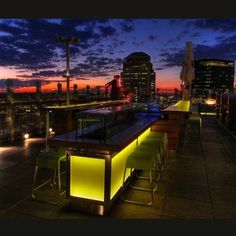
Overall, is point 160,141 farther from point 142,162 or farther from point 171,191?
point 142,162

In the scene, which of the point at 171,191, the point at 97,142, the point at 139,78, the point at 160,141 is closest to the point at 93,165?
the point at 97,142

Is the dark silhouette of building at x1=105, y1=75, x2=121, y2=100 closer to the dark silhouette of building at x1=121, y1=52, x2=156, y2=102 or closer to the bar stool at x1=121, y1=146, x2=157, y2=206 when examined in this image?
the dark silhouette of building at x1=121, y1=52, x2=156, y2=102

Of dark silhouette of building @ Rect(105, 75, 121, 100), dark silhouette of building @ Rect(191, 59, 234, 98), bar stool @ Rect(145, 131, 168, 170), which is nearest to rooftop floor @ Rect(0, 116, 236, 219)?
bar stool @ Rect(145, 131, 168, 170)

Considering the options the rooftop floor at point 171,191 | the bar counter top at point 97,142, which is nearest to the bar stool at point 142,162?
the rooftop floor at point 171,191

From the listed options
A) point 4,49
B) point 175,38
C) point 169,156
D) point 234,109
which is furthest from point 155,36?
point 169,156

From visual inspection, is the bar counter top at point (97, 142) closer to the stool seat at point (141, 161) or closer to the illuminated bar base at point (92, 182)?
the illuminated bar base at point (92, 182)

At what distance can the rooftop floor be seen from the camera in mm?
3646

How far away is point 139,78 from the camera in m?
17.9

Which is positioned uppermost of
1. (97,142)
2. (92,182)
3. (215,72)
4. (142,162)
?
(215,72)

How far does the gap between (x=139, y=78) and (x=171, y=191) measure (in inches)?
550

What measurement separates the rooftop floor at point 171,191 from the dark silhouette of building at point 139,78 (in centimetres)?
395

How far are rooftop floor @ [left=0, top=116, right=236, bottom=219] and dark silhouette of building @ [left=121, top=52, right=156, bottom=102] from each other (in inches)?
155

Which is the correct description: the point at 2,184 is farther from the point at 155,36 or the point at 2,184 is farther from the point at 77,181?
the point at 155,36

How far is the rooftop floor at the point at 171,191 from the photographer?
365 cm
